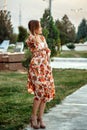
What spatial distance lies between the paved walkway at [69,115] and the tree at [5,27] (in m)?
74.7

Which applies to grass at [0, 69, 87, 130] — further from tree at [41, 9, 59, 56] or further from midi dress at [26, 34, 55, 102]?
tree at [41, 9, 59, 56]

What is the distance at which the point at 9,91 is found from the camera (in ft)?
42.5

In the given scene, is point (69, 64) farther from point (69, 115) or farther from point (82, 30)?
point (82, 30)

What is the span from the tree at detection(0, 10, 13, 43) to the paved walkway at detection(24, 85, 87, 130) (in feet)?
245

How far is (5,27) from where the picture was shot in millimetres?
89562

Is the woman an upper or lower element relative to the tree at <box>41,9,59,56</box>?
upper

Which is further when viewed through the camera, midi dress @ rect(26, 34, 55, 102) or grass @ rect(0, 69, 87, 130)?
grass @ rect(0, 69, 87, 130)

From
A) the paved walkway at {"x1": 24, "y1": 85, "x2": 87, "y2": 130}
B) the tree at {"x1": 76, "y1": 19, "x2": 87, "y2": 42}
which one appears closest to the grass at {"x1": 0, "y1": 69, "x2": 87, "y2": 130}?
the paved walkway at {"x1": 24, "y1": 85, "x2": 87, "y2": 130}

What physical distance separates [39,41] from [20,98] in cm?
384

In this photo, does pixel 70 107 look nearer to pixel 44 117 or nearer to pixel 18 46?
pixel 44 117

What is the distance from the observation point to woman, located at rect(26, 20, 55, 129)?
776cm

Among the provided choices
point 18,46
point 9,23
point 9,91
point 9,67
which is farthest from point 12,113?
point 9,23

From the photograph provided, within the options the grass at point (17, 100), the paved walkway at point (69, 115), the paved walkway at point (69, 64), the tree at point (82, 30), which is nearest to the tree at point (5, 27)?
the tree at point (82, 30)

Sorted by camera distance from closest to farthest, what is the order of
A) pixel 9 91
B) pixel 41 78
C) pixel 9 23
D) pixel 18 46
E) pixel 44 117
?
pixel 41 78
pixel 44 117
pixel 9 91
pixel 18 46
pixel 9 23
